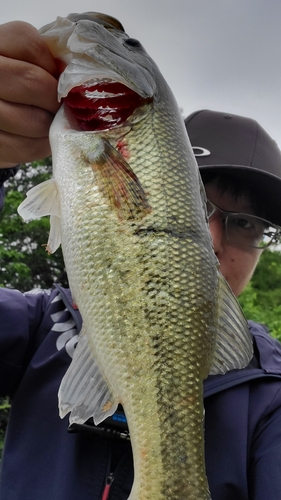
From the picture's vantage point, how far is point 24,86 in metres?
1.21

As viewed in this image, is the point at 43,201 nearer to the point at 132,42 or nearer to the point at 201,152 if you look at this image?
the point at 132,42

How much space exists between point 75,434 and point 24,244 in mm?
9095

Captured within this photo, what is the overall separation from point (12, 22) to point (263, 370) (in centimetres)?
174

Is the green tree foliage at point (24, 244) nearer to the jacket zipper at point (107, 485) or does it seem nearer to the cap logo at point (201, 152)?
the cap logo at point (201, 152)

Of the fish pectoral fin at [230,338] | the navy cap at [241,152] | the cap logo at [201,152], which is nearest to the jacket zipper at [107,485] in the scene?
the fish pectoral fin at [230,338]

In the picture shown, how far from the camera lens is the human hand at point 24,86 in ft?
3.99

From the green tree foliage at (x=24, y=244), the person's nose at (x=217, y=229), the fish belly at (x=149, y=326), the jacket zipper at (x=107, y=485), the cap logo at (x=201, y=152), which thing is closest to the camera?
the fish belly at (x=149, y=326)

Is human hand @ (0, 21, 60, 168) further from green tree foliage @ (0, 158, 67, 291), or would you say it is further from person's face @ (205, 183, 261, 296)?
green tree foliage @ (0, 158, 67, 291)

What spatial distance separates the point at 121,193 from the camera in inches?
45.1

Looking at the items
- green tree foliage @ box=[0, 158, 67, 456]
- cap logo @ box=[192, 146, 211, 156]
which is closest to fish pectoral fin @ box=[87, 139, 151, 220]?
cap logo @ box=[192, 146, 211, 156]

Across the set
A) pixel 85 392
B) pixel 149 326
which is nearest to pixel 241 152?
pixel 149 326

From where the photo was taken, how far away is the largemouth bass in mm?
1061

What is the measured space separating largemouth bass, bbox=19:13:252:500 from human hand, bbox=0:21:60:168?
0.06 metres

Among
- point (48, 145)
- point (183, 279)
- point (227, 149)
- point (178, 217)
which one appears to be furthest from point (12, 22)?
point (227, 149)
